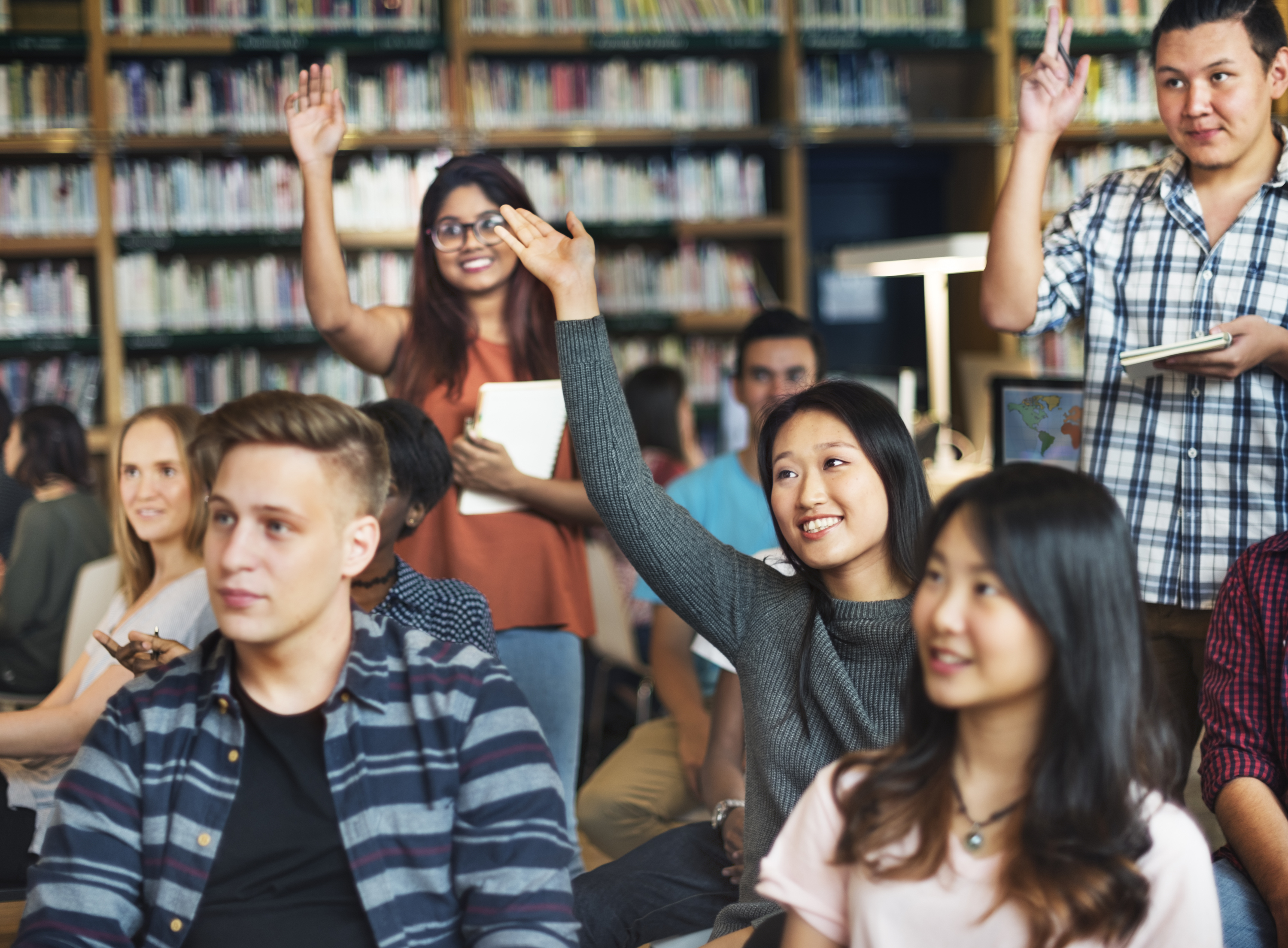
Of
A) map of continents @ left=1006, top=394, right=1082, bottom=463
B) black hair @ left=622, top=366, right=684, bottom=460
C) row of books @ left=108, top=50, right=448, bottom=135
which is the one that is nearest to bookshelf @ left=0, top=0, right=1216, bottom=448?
row of books @ left=108, top=50, right=448, bottom=135

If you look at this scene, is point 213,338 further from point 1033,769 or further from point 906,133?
point 1033,769

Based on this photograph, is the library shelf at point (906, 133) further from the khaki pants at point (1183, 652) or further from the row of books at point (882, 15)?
the khaki pants at point (1183, 652)

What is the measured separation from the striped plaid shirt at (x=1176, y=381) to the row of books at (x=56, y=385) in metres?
3.82

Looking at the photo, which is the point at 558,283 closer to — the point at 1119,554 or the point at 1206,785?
the point at 1119,554

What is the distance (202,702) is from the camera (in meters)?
1.28

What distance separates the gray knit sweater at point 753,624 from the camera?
1475mm

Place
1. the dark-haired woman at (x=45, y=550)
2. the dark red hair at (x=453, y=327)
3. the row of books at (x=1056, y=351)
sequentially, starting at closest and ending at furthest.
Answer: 1. the dark red hair at (x=453, y=327)
2. the dark-haired woman at (x=45, y=550)
3. the row of books at (x=1056, y=351)

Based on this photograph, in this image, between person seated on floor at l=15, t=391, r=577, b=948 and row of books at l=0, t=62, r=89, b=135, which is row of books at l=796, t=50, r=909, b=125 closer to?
row of books at l=0, t=62, r=89, b=135

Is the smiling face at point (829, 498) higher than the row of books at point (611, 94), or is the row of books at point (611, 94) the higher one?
the row of books at point (611, 94)

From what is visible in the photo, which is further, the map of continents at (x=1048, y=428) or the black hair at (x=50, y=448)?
the black hair at (x=50, y=448)

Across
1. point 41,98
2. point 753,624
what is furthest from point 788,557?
point 41,98

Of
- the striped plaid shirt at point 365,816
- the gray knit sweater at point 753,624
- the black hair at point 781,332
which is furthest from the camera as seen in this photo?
the black hair at point 781,332

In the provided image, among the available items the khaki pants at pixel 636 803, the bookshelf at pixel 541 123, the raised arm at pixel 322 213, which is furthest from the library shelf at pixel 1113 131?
the raised arm at pixel 322 213

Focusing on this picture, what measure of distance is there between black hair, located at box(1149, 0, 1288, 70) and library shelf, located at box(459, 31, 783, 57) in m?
3.06
